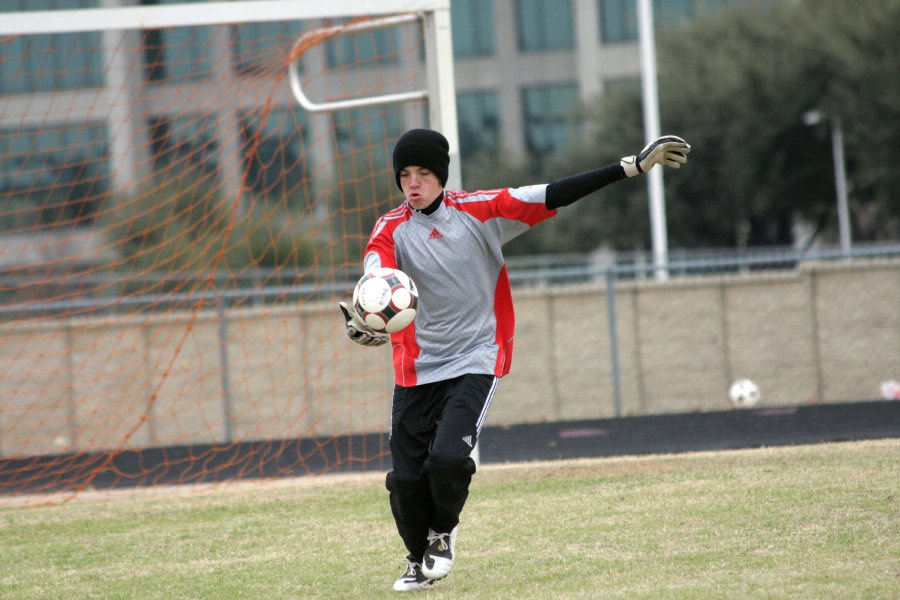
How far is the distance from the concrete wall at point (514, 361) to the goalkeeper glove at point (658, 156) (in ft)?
26.2

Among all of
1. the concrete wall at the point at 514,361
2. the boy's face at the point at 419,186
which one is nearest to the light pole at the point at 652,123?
the concrete wall at the point at 514,361

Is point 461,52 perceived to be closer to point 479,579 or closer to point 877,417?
point 877,417

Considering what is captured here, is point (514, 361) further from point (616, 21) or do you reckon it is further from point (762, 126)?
point (616, 21)

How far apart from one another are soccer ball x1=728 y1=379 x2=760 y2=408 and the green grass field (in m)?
4.81

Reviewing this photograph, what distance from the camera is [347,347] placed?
13867 millimetres

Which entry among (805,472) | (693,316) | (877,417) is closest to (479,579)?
(805,472)

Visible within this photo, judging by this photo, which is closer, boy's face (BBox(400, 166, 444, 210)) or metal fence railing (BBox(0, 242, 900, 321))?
boy's face (BBox(400, 166, 444, 210))

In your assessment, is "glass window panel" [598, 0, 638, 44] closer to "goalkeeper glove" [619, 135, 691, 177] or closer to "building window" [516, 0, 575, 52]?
"building window" [516, 0, 575, 52]

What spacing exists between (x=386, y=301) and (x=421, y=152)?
74 cm

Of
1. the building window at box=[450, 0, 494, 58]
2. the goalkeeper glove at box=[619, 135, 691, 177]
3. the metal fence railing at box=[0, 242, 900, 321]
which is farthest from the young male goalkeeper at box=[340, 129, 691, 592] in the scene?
the building window at box=[450, 0, 494, 58]

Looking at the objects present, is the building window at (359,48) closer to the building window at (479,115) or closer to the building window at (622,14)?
the building window at (479,115)

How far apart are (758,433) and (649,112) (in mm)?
11670

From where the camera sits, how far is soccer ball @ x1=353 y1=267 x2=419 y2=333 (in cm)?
515

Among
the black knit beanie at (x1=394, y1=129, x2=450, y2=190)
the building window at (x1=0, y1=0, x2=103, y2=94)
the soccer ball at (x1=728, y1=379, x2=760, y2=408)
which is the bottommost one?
the soccer ball at (x1=728, y1=379, x2=760, y2=408)
